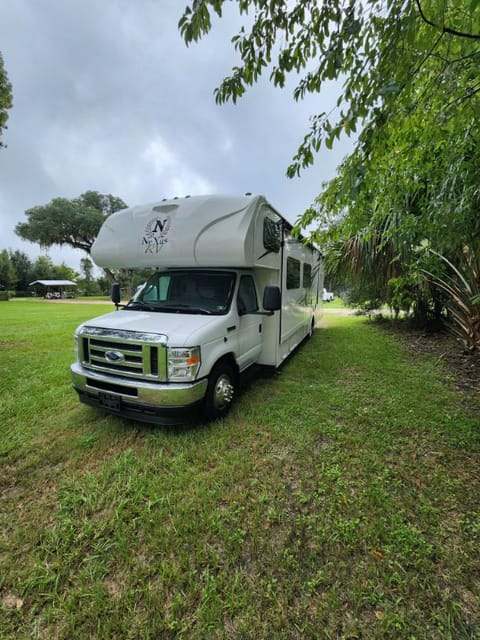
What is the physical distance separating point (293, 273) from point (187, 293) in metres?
2.67

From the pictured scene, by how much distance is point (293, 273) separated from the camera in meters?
5.91

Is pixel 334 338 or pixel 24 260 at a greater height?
pixel 24 260

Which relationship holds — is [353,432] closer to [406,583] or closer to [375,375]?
[406,583]

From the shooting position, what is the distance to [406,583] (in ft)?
5.62

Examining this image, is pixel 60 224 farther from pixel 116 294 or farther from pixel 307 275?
pixel 307 275

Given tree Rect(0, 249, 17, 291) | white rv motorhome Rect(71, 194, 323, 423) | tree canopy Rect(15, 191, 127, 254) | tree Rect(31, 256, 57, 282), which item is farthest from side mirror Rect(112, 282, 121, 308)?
tree Rect(31, 256, 57, 282)

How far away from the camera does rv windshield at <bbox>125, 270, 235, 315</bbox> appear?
12.8 ft

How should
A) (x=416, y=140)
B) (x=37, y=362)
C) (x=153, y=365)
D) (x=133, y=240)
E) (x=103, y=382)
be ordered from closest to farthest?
1. (x=416, y=140)
2. (x=153, y=365)
3. (x=103, y=382)
4. (x=133, y=240)
5. (x=37, y=362)

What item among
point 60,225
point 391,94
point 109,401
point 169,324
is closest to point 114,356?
point 109,401

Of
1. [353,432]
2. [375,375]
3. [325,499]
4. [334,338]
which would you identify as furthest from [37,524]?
[334,338]

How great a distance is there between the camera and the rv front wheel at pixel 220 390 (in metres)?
3.44

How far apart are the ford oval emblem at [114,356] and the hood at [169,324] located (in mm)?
285

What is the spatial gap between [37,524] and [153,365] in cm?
157

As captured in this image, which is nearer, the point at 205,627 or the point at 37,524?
the point at 205,627
